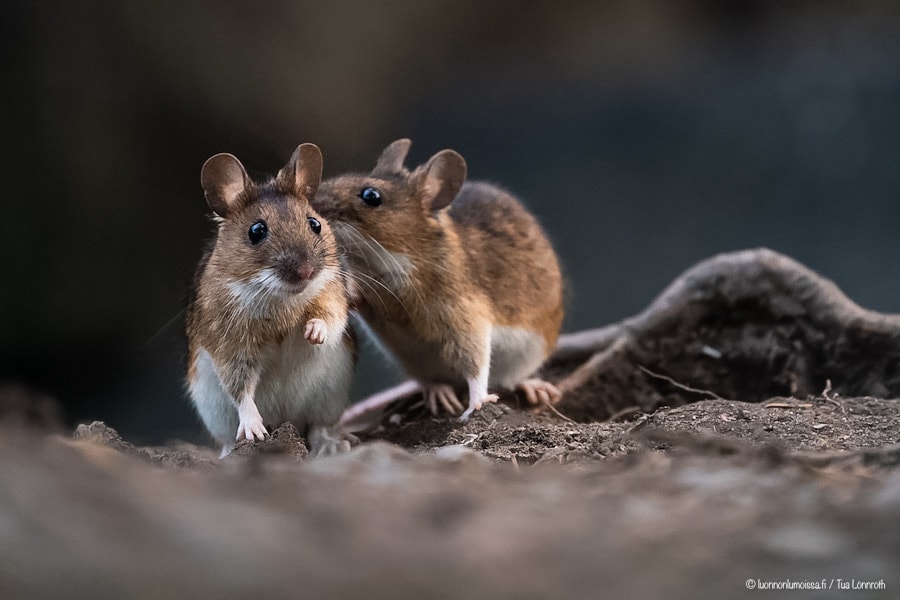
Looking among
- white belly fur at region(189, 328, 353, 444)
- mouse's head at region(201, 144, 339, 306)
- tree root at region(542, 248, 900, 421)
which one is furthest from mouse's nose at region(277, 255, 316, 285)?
tree root at region(542, 248, 900, 421)

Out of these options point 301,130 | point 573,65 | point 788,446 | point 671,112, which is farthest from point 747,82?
point 788,446

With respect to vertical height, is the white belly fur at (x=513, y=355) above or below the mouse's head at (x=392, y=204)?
below

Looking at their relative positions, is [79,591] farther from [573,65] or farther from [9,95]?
[573,65]

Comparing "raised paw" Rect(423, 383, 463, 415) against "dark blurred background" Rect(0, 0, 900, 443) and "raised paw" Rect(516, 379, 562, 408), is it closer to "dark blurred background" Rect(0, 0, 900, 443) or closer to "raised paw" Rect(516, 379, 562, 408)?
"raised paw" Rect(516, 379, 562, 408)

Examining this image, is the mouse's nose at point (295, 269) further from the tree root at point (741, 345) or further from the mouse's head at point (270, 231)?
the tree root at point (741, 345)

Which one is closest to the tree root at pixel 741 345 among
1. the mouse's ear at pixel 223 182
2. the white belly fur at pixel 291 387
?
the white belly fur at pixel 291 387

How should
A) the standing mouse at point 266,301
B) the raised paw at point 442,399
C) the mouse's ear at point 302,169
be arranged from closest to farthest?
the standing mouse at point 266,301 < the mouse's ear at point 302,169 < the raised paw at point 442,399

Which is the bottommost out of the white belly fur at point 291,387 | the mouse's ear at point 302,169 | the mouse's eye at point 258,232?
the white belly fur at point 291,387
